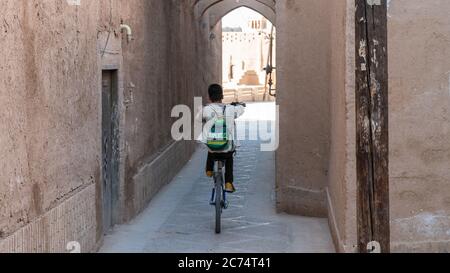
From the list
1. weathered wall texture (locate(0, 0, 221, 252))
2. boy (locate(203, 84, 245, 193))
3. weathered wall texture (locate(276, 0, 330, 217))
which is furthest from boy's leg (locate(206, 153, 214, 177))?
weathered wall texture (locate(276, 0, 330, 217))

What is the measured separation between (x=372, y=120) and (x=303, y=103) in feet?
14.6

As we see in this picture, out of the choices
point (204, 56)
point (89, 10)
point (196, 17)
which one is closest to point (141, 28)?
point (89, 10)

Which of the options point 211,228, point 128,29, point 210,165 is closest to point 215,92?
point 210,165

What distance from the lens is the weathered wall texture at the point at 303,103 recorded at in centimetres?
957

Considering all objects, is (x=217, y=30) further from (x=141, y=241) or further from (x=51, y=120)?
(x=51, y=120)

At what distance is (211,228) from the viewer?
29.6 feet

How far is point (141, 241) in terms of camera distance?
8227mm

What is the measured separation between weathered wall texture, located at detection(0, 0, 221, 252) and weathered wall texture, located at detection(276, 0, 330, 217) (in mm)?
1816

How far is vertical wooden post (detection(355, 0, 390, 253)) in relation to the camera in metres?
5.20

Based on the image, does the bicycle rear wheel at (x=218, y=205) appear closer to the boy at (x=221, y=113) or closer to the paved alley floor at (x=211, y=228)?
the paved alley floor at (x=211, y=228)

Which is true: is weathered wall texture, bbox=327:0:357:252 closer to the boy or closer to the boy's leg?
the boy

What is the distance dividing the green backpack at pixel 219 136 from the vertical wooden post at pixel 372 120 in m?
3.40

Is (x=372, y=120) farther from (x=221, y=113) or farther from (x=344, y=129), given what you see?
(x=221, y=113)
